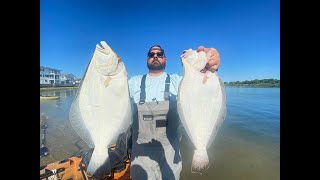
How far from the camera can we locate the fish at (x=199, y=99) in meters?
2.11

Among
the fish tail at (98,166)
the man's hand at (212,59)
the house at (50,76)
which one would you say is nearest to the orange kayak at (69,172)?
the fish tail at (98,166)

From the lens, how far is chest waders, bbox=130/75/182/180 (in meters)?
2.48

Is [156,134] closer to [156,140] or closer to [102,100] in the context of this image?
[156,140]

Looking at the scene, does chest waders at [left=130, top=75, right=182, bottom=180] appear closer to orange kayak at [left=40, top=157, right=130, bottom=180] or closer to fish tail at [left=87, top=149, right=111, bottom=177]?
fish tail at [left=87, top=149, right=111, bottom=177]

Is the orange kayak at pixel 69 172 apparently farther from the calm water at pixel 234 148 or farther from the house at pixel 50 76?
the house at pixel 50 76

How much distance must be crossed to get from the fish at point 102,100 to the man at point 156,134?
16.1 inches

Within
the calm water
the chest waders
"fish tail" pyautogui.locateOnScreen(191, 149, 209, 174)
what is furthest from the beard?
the calm water

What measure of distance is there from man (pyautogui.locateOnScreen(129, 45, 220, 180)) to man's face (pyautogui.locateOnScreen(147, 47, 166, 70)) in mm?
189

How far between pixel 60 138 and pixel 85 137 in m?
9.19

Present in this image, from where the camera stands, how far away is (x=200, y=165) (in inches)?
79.0

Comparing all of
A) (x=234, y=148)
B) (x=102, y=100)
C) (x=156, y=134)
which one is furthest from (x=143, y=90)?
(x=234, y=148)
